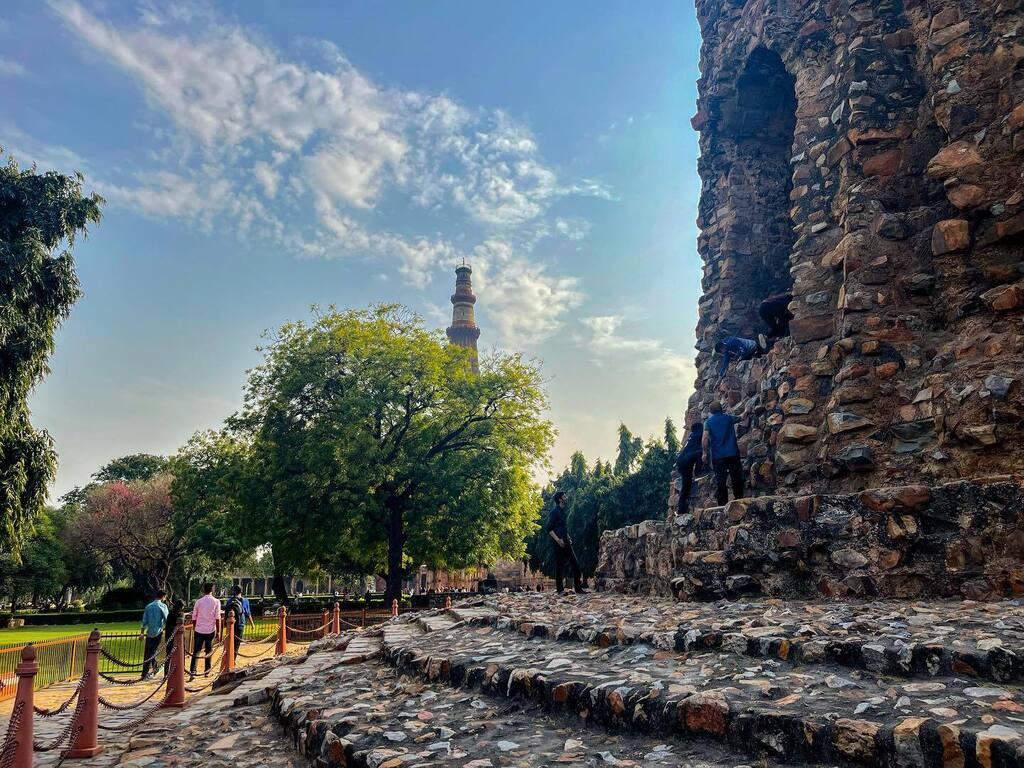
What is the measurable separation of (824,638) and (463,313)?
261 ft

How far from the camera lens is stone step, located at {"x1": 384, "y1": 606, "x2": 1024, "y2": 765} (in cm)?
264

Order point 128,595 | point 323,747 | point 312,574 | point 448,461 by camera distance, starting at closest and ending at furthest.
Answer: point 323,747 → point 448,461 → point 312,574 → point 128,595

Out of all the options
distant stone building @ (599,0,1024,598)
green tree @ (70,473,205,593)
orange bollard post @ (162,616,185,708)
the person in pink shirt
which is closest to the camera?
distant stone building @ (599,0,1024,598)

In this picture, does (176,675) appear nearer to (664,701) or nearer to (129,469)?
(664,701)

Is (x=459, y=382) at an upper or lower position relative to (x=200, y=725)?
upper

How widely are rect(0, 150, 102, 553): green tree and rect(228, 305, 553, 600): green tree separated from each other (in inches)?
255

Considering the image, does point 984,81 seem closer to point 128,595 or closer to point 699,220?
point 699,220

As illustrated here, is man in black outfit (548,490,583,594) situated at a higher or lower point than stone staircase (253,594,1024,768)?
higher

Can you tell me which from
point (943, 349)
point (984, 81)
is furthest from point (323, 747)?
point (984, 81)

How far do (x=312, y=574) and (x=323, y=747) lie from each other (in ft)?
83.4

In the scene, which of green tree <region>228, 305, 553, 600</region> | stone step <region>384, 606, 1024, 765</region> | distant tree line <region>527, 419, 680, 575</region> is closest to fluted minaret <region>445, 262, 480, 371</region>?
distant tree line <region>527, 419, 680, 575</region>

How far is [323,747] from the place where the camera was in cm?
419

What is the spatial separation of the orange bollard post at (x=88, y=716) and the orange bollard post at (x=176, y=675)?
1907 millimetres

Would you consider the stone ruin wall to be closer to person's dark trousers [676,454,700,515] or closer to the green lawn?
person's dark trousers [676,454,700,515]
